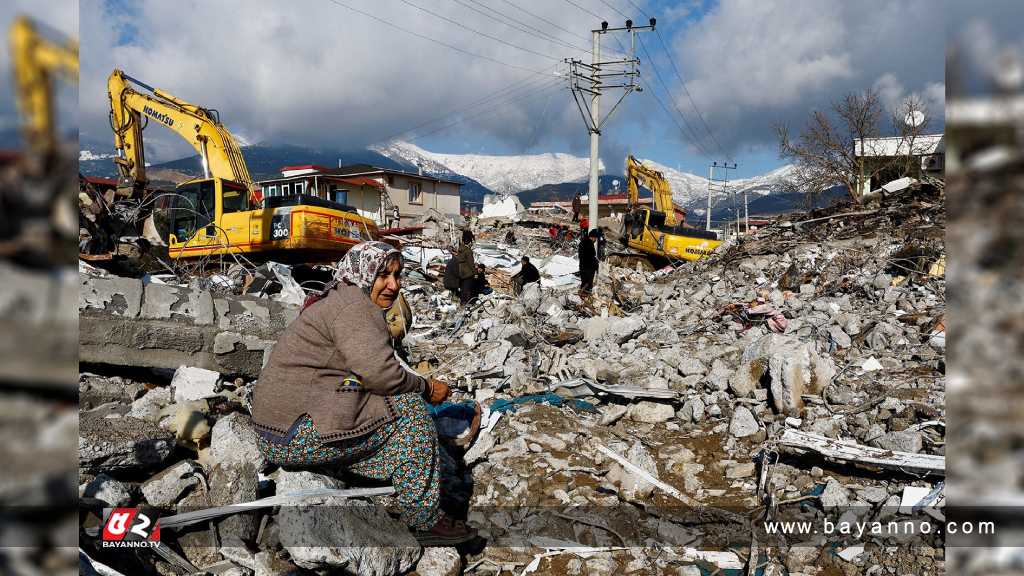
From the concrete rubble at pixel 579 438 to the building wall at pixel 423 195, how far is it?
26.7m

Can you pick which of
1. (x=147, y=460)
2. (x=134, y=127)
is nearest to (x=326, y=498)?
(x=147, y=460)

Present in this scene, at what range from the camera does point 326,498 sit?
240cm

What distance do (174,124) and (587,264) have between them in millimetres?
8449

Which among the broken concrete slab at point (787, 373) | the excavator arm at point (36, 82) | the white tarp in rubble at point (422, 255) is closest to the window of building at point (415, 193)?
the white tarp in rubble at point (422, 255)

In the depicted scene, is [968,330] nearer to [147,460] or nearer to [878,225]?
[147,460]

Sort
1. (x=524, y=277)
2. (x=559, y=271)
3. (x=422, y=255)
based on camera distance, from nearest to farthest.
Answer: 1. (x=524, y=277)
2. (x=422, y=255)
3. (x=559, y=271)

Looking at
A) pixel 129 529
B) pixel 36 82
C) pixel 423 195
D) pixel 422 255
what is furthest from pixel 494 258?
pixel 423 195

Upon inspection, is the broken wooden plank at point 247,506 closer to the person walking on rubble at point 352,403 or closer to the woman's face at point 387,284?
the person walking on rubble at point 352,403

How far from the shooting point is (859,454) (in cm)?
303

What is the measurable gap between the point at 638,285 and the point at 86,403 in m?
10.4

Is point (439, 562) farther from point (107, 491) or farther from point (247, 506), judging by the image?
point (107, 491)

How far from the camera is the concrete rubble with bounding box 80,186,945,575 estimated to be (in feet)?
7.98

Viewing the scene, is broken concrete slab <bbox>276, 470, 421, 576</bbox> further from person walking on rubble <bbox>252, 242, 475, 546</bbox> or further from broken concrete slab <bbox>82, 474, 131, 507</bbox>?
broken concrete slab <bbox>82, 474, 131, 507</bbox>

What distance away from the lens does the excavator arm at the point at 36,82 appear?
50 centimetres
